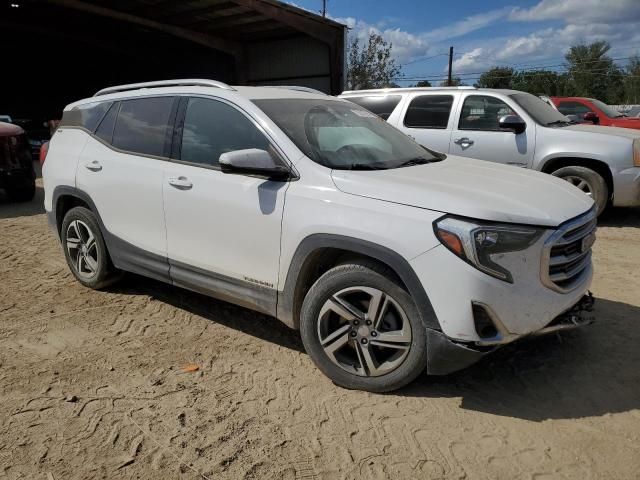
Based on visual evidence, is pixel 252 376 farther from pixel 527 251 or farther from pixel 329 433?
pixel 527 251

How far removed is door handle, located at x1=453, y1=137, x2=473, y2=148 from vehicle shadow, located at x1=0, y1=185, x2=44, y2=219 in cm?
669

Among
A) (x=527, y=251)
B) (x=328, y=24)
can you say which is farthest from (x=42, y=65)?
(x=527, y=251)

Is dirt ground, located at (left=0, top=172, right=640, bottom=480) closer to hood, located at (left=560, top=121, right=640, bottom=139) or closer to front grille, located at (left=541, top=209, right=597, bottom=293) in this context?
front grille, located at (left=541, top=209, right=597, bottom=293)

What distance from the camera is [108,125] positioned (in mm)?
4508

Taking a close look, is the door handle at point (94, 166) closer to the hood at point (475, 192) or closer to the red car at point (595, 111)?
the hood at point (475, 192)

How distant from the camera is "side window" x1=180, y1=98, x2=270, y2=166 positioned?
3533 mm

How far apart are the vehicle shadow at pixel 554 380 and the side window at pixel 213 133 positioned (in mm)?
1897

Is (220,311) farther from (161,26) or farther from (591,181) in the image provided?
(161,26)

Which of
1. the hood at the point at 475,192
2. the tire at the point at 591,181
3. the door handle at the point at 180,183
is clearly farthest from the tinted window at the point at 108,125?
the tire at the point at 591,181

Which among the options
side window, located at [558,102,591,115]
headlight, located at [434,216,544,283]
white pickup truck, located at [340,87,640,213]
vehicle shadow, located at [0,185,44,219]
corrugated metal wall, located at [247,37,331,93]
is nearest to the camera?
headlight, located at [434,216,544,283]

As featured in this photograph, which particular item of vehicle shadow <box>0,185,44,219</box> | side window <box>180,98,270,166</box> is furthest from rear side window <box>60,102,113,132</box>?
vehicle shadow <box>0,185,44,219</box>

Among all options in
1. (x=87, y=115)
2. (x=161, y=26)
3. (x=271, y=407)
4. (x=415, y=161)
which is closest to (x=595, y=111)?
(x=415, y=161)

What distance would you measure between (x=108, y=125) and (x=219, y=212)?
169cm

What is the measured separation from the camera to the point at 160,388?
3.24 metres
